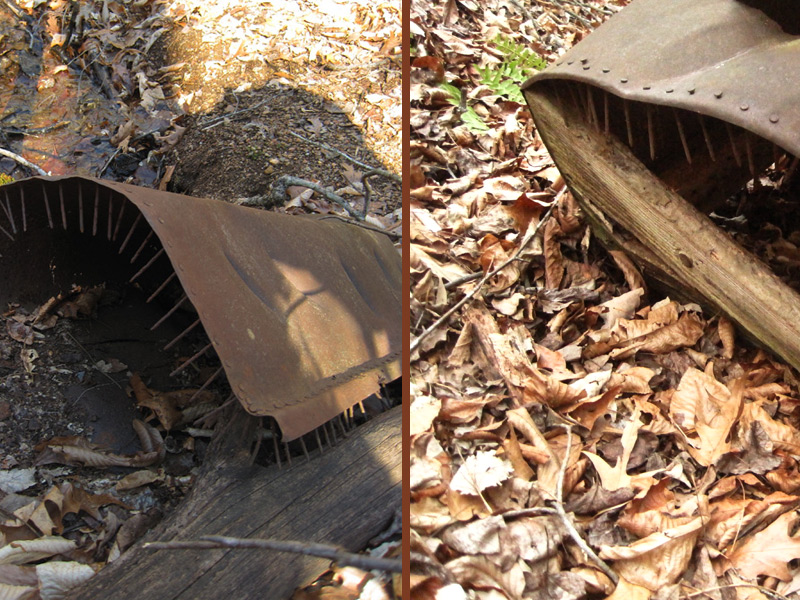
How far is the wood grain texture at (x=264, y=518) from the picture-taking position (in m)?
1.43

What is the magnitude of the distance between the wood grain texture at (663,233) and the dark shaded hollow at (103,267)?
1031 mm

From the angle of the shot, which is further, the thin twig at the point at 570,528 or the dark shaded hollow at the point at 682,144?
the dark shaded hollow at the point at 682,144

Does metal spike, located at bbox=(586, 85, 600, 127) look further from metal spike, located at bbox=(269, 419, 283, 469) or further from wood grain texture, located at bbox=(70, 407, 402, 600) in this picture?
metal spike, located at bbox=(269, 419, 283, 469)

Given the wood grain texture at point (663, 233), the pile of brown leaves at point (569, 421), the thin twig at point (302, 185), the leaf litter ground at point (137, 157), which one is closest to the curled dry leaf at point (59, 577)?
the leaf litter ground at point (137, 157)

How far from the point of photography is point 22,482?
1962 millimetres

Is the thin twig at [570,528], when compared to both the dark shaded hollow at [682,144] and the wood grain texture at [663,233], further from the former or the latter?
the dark shaded hollow at [682,144]

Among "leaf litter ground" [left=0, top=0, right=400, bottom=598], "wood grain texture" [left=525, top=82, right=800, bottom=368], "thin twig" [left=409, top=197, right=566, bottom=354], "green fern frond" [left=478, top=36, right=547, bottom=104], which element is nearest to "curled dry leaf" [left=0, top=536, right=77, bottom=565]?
"leaf litter ground" [left=0, top=0, right=400, bottom=598]

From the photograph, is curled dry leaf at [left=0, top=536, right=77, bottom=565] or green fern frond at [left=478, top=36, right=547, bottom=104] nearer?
curled dry leaf at [left=0, top=536, right=77, bottom=565]

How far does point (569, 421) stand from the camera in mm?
1806

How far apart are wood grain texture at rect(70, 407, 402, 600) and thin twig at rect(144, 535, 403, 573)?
0.05 feet

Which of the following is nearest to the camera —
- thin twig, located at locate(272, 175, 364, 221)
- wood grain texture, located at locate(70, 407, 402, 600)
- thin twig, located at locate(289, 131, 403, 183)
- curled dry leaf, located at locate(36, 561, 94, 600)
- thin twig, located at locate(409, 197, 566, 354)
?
wood grain texture, located at locate(70, 407, 402, 600)

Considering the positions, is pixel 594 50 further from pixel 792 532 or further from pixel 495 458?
pixel 792 532

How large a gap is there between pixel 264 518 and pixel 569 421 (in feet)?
2.73

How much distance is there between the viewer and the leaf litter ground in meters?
1.92
